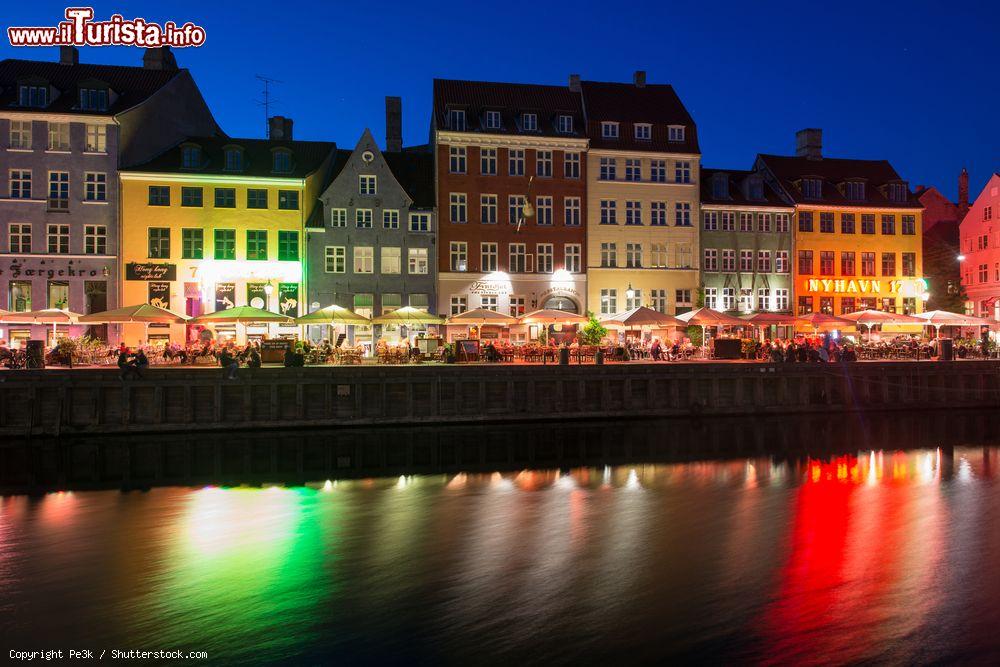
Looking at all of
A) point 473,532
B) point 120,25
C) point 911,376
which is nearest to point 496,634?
point 473,532

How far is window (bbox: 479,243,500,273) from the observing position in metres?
53.2

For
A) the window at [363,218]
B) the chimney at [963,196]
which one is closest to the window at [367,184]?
the window at [363,218]

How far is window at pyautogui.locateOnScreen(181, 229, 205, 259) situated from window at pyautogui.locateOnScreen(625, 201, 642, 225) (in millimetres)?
27162

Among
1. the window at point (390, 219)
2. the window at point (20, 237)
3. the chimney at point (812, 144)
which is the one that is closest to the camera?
the window at point (20, 237)

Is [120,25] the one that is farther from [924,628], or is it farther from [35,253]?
[924,628]

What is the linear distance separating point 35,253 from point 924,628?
4903 cm

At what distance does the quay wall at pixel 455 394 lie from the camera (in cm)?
3200

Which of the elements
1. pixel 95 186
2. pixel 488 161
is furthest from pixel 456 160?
pixel 95 186

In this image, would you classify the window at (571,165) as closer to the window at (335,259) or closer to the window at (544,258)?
the window at (544,258)

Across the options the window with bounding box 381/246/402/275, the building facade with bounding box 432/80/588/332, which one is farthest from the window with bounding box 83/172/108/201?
the building facade with bounding box 432/80/588/332

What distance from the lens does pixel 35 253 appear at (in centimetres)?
4816

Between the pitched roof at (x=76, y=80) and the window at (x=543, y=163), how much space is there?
23728mm

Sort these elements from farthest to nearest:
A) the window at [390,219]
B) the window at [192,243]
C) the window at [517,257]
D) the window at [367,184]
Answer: the window at [517,257]
the window at [390,219]
the window at [367,184]
the window at [192,243]

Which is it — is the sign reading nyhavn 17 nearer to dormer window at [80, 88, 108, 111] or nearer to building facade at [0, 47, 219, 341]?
building facade at [0, 47, 219, 341]
